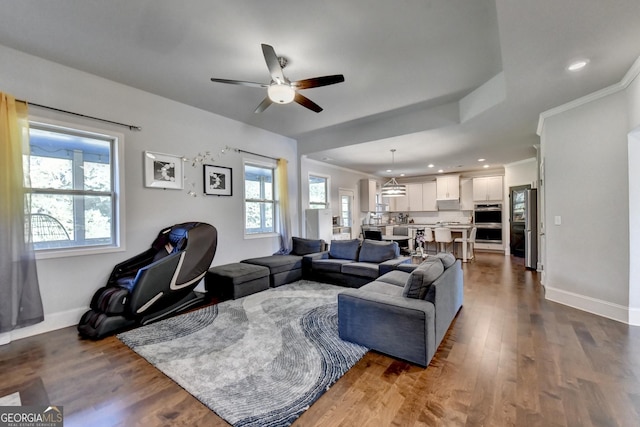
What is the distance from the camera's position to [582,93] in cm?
330

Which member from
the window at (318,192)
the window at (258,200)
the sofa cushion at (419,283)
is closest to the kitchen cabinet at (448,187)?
the window at (318,192)

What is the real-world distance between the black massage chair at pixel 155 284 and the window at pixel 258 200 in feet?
5.32

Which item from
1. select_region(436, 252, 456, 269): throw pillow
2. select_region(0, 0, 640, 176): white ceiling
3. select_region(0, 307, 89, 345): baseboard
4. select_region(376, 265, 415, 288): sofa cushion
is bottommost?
select_region(0, 307, 89, 345): baseboard

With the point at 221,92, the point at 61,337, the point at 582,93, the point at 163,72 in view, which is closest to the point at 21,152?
the point at 163,72

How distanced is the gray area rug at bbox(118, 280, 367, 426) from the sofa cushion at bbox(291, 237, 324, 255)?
5.89 feet

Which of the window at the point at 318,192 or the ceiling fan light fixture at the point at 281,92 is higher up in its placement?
the ceiling fan light fixture at the point at 281,92

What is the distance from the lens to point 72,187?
10.9 ft

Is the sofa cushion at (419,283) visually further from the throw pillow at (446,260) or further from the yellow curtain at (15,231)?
the yellow curtain at (15,231)

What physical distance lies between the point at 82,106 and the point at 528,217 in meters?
7.83

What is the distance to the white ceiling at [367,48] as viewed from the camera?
7.24 feet

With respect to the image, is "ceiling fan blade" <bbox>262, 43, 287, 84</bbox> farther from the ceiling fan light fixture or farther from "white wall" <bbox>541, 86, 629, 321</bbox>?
"white wall" <bbox>541, 86, 629, 321</bbox>

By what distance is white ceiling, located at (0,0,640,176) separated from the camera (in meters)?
2.21

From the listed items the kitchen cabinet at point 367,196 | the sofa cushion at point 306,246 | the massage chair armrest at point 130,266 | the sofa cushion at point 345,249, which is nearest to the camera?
the massage chair armrest at point 130,266

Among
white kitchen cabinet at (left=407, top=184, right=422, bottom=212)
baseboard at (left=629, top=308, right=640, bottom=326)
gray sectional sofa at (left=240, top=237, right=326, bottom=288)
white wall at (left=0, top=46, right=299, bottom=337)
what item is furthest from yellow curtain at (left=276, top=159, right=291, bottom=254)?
white kitchen cabinet at (left=407, top=184, right=422, bottom=212)
